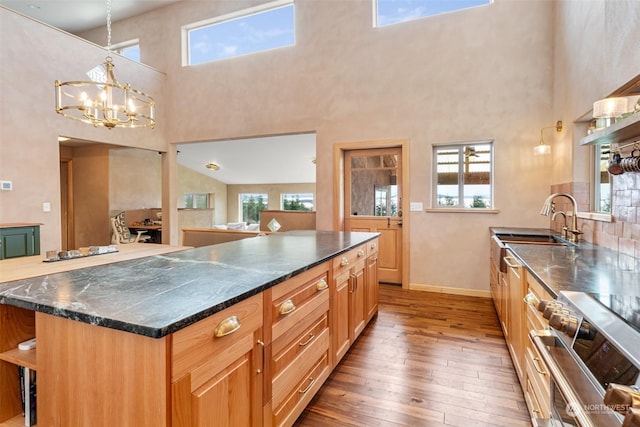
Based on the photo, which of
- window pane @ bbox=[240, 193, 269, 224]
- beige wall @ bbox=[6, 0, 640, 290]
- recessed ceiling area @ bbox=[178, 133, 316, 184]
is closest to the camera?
beige wall @ bbox=[6, 0, 640, 290]

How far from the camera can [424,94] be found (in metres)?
4.14

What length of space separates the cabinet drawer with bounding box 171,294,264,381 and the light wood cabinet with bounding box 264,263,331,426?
113mm

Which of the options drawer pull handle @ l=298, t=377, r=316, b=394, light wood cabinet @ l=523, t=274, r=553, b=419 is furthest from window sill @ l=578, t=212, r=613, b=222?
drawer pull handle @ l=298, t=377, r=316, b=394

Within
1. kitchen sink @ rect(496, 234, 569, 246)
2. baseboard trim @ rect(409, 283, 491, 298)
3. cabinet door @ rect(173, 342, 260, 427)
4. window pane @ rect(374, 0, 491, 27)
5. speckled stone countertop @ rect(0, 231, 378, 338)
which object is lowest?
baseboard trim @ rect(409, 283, 491, 298)

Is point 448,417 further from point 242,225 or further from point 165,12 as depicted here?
point 242,225

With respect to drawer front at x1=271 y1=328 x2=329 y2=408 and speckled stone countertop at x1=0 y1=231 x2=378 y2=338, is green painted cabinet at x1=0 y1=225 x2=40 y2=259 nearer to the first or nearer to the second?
speckled stone countertop at x1=0 y1=231 x2=378 y2=338

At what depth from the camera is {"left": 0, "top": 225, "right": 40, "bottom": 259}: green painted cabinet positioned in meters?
3.56

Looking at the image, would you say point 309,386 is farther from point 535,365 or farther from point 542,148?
point 542,148

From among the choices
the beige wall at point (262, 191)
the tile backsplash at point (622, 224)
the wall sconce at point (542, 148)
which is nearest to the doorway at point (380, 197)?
the wall sconce at point (542, 148)

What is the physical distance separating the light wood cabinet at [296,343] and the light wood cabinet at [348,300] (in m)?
0.14

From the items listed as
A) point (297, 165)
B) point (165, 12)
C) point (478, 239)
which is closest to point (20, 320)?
point (478, 239)

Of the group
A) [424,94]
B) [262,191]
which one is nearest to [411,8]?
[424,94]

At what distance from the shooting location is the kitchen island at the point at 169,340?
34.0 inches

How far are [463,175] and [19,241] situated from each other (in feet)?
18.0
